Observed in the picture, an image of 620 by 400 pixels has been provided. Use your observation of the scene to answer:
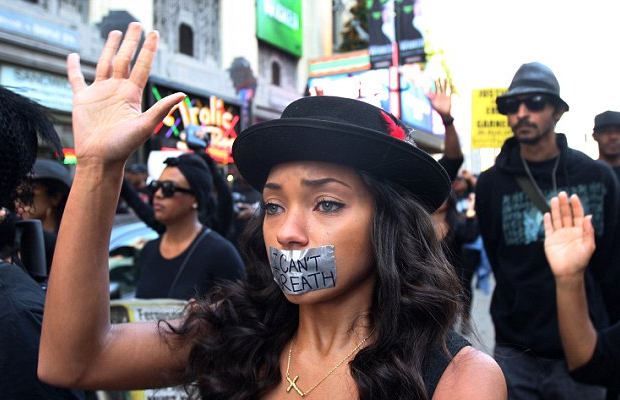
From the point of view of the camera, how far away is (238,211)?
5934 mm

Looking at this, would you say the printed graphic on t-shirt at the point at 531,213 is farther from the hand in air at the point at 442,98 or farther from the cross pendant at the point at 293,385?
the cross pendant at the point at 293,385

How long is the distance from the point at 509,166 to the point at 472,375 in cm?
227

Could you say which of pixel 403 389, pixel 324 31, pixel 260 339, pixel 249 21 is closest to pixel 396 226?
pixel 403 389

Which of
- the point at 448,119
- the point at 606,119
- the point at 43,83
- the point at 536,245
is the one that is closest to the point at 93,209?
the point at 536,245

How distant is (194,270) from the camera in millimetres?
3541

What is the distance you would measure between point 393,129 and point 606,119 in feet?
10.4

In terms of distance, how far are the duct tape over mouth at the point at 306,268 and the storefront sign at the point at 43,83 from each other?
9.68 meters

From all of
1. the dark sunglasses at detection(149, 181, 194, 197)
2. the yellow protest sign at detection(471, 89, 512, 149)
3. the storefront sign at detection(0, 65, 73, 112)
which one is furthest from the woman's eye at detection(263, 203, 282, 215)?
the storefront sign at detection(0, 65, 73, 112)

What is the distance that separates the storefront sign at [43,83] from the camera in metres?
10.4

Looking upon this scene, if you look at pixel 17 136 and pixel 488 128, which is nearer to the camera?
pixel 17 136

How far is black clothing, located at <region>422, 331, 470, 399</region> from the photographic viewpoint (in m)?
1.46

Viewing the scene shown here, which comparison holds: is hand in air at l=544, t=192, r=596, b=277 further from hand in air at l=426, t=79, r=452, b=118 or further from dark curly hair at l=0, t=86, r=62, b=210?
dark curly hair at l=0, t=86, r=62, b=210

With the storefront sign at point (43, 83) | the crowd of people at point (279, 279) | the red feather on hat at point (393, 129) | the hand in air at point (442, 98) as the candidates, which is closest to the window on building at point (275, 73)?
the storefront sign at point (43, 83)

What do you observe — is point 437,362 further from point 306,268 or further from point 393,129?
point 393,129
